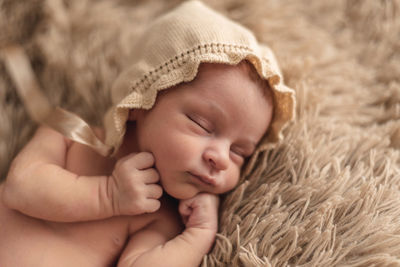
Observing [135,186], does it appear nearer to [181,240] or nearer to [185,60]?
[181,240]

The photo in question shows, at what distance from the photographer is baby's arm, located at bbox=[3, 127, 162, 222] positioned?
0.86 meters

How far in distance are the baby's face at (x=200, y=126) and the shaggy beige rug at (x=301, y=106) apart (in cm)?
12

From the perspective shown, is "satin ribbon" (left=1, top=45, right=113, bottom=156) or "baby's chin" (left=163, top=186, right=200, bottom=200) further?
"satin ribbon" (left=1, top=45, right=113, bottom=156)

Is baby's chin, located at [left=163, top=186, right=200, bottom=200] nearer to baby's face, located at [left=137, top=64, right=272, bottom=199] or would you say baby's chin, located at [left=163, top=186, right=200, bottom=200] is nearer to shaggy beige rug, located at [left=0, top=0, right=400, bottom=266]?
baby's face, located at [left=137, top=64, right=272, bottom=199]

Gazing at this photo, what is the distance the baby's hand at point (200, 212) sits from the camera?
91cm

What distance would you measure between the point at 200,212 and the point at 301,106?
0.40m

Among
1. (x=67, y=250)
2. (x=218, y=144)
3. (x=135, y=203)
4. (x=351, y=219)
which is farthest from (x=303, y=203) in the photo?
(x=67, y=250)

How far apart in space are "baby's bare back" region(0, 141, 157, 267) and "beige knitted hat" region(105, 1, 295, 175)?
0.20 metres

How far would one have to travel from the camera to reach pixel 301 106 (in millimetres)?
1065

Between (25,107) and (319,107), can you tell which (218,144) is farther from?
(25,107)

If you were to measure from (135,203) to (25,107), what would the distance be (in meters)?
0.55

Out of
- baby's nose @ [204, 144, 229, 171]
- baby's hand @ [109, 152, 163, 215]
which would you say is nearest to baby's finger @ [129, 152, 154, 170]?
baby's hand @ [109, 152, 163, 215]

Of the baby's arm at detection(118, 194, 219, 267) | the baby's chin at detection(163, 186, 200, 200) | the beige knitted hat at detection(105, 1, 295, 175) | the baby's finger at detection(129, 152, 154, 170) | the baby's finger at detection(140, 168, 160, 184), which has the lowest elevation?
the baby's arm at detection(118, 194, 219, 267)

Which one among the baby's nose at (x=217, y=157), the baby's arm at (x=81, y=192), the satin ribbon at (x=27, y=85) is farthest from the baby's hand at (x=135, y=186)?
the satin ribbon at (x=27, y=85)
